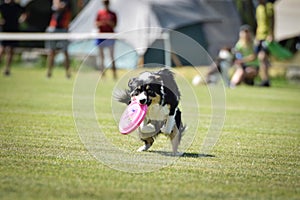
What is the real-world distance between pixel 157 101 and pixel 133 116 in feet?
0.89

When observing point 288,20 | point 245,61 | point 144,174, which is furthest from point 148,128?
point 288,20

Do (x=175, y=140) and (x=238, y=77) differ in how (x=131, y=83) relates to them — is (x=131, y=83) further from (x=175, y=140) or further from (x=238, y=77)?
(x=238, y=77)

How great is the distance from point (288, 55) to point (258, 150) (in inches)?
573

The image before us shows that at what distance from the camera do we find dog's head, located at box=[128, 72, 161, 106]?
6469 mm

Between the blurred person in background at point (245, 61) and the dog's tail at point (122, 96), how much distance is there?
1318 centimetres

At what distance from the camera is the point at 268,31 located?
2016 centimetres

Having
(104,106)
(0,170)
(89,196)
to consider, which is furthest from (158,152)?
(104,106)

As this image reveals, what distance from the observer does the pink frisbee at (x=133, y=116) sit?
21.1 ft

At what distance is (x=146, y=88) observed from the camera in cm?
650

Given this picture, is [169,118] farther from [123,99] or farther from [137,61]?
[137,61]

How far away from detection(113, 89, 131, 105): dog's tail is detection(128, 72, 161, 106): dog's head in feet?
0.95

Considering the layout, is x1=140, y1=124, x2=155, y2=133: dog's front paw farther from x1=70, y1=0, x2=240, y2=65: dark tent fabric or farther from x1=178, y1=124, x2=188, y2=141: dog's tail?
x1=70, y1=0, x2=240, y2=65: dark tent fabric

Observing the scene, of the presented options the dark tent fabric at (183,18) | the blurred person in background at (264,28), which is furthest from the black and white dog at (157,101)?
the dark tent fabric at (183,18)

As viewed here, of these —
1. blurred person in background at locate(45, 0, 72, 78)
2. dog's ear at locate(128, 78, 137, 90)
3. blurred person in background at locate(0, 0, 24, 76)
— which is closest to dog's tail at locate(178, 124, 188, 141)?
dog's ear at locate(128, 78, 137, 90)
